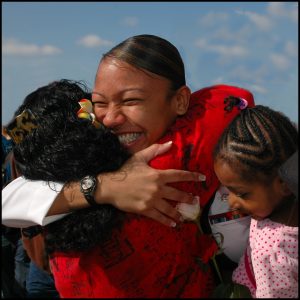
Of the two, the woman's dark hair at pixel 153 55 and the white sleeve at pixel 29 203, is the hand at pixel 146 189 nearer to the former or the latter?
the white sleeve at pixel 29 203

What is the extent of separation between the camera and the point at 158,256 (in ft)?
6.00

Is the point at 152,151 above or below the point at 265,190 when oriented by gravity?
above

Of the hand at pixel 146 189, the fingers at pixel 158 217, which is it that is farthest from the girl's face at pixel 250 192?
the fingers at pixel 158 217

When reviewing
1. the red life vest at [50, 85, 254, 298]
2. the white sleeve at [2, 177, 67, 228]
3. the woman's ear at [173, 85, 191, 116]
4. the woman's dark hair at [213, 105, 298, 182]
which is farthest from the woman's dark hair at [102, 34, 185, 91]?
the white sleeve at [2, 177, 67, 228]

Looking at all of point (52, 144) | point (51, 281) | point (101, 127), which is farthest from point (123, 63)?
point (51, 281)

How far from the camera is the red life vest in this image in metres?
1.83

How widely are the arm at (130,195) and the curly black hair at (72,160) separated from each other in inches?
1.6

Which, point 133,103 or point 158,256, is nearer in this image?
point 158,256

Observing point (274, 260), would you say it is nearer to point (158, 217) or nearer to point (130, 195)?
point (158, 217)

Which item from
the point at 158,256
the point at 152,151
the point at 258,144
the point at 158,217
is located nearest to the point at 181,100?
the point at 152,151

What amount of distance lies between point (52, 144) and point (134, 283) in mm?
632

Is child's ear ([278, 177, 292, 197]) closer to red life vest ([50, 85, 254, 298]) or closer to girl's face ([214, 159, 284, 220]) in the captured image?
girl's face ([214, 159, 284, 220])

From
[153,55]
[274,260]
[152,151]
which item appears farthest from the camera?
[153,55]

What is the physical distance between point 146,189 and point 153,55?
57 cm
